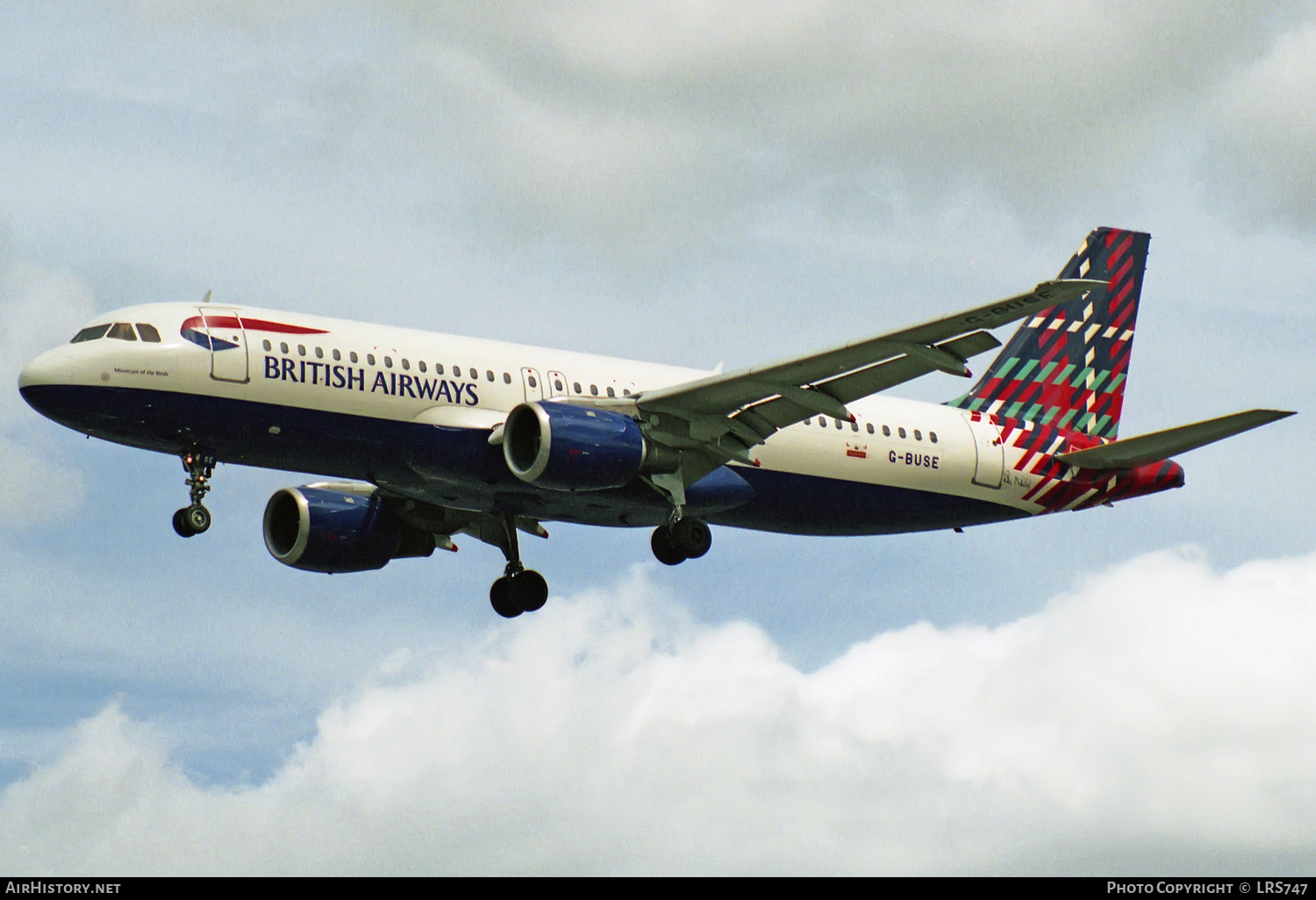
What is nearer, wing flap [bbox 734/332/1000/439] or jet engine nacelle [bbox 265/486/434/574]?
wing flap [bbox 734/332/1000/439]

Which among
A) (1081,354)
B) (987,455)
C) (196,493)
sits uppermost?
(1081,354)

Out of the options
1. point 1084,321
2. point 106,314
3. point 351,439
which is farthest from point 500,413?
point 1084,321

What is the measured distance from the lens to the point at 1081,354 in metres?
43.7

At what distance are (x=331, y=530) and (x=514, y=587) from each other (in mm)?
4333

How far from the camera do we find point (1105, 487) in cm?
4075

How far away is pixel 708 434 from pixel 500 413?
414 centimetres

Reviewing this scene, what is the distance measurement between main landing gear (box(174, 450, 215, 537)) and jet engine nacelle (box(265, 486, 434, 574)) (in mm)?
5576

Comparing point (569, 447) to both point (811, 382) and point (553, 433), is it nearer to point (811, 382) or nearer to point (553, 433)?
point (553, 433)

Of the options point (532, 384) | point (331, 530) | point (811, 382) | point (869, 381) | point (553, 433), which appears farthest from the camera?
point (331, 530)

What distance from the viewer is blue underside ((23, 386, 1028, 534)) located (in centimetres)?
3195

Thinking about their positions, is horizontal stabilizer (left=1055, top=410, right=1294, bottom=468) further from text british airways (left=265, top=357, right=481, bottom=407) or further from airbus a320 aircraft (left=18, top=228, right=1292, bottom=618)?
text british airways (left=265, top=357, right=481, bottom=407)

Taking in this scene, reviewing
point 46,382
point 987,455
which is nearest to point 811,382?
point 987,455

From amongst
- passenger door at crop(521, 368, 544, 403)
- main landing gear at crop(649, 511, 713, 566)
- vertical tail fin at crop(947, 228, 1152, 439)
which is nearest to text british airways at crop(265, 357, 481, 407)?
passenger door at crop(521, 368, 544, 403)
